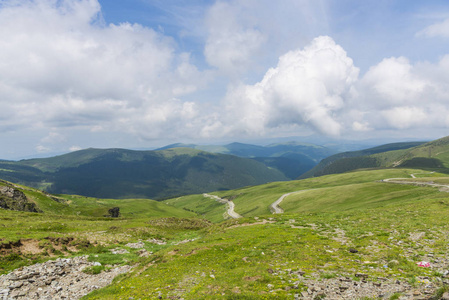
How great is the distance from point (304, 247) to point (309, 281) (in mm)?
9001

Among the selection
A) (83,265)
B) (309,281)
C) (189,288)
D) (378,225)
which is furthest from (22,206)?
(378,225)

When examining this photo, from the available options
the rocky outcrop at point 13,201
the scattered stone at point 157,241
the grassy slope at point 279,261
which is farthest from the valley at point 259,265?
the rocky outcrop at point 13,201

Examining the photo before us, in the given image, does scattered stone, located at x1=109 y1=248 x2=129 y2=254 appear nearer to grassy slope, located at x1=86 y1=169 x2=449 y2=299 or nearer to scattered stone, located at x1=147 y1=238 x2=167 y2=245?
scattered stone, located at x1=147 y1=238 x2=167 y2=245

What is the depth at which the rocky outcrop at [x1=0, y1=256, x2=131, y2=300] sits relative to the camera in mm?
17688

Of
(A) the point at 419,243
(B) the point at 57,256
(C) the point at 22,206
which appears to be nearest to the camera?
(A) the point at 419,243

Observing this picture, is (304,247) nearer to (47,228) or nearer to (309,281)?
(309,281)

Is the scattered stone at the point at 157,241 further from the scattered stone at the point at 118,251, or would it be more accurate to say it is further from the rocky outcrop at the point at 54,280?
the rocky outcrop at the point at 54,280

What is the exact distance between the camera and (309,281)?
14578mm

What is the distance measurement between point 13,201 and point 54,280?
8353 centimetres

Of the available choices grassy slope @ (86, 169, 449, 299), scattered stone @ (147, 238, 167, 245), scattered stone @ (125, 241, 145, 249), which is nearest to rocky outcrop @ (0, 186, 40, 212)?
scattered stone @ (147, 238, 167, 245)

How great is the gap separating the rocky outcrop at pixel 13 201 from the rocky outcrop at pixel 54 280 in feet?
244

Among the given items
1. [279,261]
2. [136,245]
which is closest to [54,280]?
[136,245]

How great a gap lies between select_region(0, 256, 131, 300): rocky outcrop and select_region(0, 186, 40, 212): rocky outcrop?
74438mm

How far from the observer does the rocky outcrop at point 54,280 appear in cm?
1769
